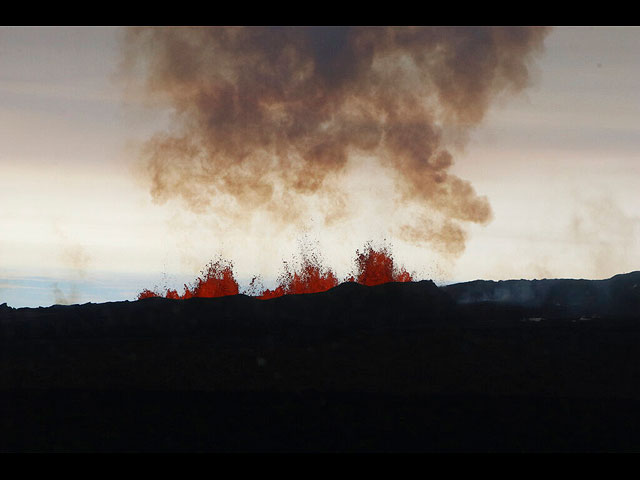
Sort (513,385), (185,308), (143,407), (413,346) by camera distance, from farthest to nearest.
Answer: (185,308) → (413,346) → (513,385) → (143,407)

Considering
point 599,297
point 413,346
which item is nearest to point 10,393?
point 413,346

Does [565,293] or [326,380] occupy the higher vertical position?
[565,293]

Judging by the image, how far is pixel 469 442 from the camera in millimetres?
18469

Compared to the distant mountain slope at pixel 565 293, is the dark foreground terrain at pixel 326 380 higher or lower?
lower

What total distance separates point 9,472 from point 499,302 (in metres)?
28.7

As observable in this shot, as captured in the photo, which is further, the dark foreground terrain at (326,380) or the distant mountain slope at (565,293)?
the distant mountain slope at (565,293)

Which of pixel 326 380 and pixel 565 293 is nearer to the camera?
pixel 326 380

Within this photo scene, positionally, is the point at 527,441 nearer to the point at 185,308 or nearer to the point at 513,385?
the point at 513,385

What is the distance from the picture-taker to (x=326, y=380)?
23.9 meters

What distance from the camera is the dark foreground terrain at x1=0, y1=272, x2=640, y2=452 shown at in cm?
1892

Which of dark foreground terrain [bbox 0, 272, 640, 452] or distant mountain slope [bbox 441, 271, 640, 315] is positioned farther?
Result: distant mountain slope [bbox 441, 271, 640, 315]

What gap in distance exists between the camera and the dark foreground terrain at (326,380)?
62.1 feet

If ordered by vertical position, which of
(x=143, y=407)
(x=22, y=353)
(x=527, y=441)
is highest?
(x=22, y=353)

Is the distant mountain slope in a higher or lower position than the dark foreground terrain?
higher
